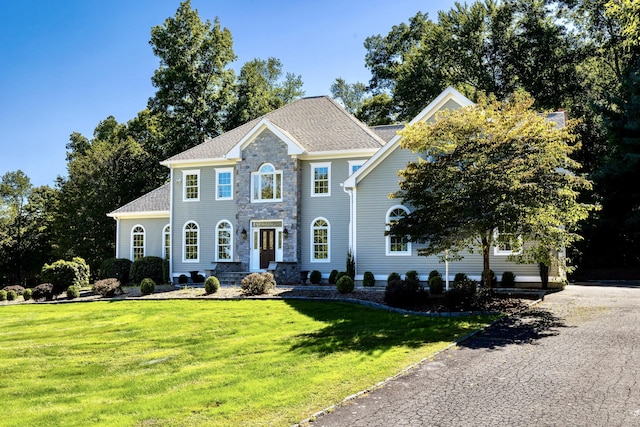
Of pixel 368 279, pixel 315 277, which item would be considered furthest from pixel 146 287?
pixel 368 279

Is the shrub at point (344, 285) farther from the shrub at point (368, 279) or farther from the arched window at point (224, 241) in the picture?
the arched window at point (224, 241)

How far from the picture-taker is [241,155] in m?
25.7

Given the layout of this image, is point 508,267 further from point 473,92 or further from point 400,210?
point 473,92

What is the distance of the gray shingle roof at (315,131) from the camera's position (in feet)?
81.7

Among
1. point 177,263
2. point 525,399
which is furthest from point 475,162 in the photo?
point 177,263

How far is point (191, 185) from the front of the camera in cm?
2753

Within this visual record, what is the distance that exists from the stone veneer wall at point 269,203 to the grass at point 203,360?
8356 millimetres

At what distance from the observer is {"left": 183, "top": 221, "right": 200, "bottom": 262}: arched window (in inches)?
1064

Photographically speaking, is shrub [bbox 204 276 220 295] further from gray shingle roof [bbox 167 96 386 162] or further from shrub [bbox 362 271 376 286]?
gray shingle roof [bbox 167 96 386 162]

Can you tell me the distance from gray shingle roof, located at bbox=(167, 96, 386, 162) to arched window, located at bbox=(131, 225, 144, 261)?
4.64 m

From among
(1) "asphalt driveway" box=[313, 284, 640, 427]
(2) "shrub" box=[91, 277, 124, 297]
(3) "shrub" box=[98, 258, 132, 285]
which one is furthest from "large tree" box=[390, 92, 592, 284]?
(3) "shrub" box=[98, 258, 132, 285]

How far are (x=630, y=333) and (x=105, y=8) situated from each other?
1626 cm

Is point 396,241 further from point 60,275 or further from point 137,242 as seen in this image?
point 137,242

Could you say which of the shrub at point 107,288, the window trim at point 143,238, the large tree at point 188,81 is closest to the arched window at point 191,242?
the window trim at point 143,238
